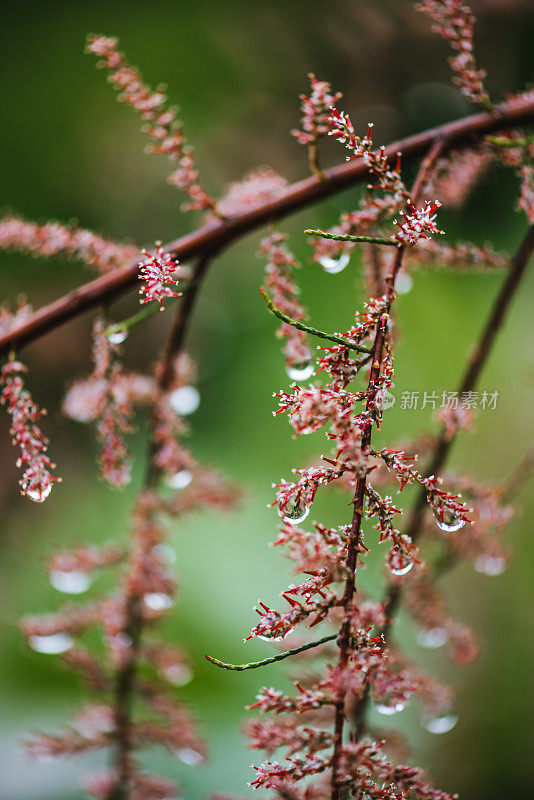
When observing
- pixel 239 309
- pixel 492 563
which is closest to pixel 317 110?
pixel 492 563

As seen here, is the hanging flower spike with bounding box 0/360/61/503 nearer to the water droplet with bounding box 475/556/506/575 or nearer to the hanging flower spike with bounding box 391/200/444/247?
the hanging flower spike with bounding box 391/200/444/247

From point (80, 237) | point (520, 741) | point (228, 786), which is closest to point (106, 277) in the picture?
point (80, 237)

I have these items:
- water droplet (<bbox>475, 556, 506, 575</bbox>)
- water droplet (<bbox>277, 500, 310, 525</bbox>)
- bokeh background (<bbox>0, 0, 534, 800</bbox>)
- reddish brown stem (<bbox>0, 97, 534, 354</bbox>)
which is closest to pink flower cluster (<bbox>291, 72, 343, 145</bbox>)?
reddish brown stem (<bbox>0, 97, 534, 354</bbox>)

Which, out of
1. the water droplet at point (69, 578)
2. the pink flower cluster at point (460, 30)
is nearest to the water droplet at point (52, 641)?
the water droplet at point (69, 578)

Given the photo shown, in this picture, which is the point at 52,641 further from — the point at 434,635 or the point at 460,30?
the point at 460,30

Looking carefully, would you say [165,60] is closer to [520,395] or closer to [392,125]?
[392,125]
